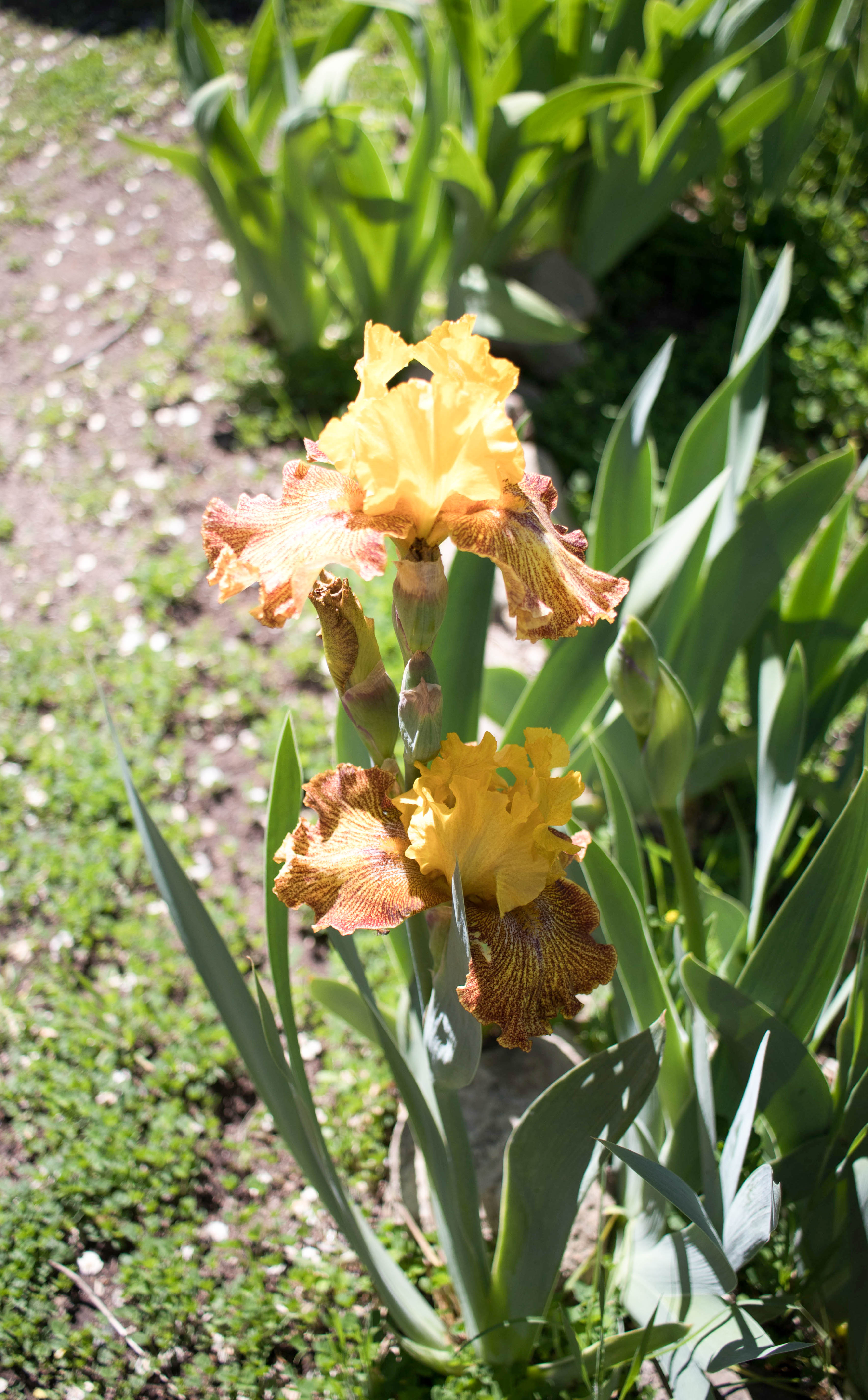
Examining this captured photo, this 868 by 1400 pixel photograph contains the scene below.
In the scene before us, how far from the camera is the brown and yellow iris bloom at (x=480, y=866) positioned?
73cm

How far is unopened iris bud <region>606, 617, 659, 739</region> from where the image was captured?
107 cm

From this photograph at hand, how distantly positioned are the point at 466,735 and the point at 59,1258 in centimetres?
106

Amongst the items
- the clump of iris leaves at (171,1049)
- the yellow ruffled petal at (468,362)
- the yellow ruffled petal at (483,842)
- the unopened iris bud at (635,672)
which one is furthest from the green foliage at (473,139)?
the yellow ruffled petal at (483,842)

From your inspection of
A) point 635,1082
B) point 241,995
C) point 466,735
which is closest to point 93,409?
point 466,735

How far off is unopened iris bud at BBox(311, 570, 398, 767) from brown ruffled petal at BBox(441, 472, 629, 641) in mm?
110

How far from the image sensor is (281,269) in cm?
287

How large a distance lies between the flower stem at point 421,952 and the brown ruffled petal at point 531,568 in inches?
11.7

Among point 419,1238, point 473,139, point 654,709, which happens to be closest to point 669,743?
point 654,709

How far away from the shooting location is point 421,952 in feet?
2.89

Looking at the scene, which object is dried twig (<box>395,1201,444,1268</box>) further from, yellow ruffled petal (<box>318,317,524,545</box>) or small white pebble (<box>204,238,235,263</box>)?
small white pebble (<box>204,238,235,263</box>)

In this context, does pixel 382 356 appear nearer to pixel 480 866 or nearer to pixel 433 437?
pixel 433 437

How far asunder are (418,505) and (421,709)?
17 centimetres

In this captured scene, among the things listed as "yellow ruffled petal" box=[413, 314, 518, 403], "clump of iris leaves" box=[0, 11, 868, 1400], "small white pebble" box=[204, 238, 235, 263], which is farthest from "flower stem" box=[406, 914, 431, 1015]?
"small white pebble" box=[204, 238, 235, 263]

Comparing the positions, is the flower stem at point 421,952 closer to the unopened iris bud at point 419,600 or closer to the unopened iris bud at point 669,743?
the unopened iris bud at point 419,600
